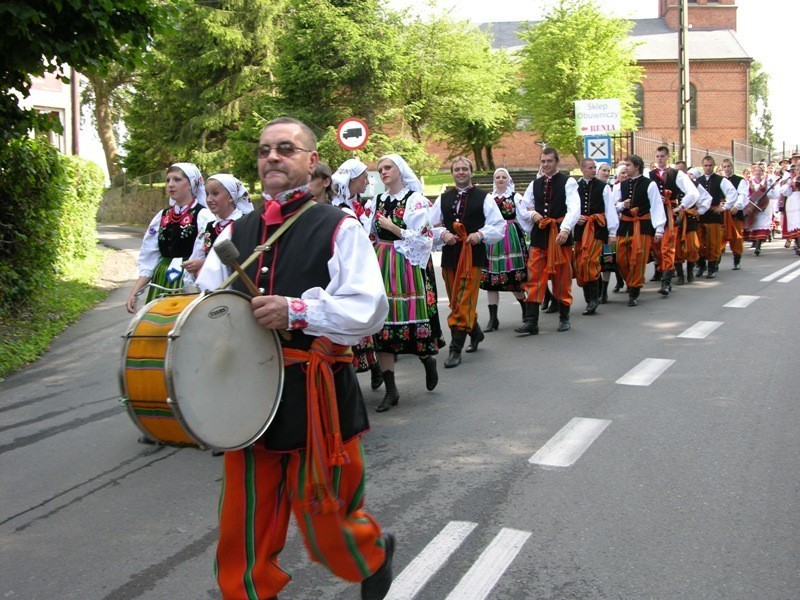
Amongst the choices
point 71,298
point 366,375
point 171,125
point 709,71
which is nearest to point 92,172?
point 71,298

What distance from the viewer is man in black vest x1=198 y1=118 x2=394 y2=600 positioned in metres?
3.17

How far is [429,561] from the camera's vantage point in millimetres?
4125

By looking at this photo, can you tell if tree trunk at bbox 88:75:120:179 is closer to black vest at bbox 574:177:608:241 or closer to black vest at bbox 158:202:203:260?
black vest at bbox 574:177:608:241

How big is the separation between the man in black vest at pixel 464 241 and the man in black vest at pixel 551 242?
1.61 meters

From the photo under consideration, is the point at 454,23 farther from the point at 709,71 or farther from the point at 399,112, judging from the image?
the point at 709,71

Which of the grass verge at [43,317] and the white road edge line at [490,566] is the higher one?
the grass verge at [43,317]

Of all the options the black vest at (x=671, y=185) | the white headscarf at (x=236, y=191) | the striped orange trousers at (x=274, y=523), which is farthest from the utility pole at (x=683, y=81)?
the striped orange trousers at (x=274, y=523)

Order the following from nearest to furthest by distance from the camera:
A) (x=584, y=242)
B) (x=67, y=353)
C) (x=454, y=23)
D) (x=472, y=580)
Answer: (x=472, y=580)
(x=67, y=353)
(x=584, y=242)
(x=454, y=23)

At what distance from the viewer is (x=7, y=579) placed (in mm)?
4109

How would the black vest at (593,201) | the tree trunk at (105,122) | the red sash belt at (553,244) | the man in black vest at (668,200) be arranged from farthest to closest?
the tree trunk at (105,122) → the man in black vest at (668,200) → the black vest at (593,201) → the red sash belt at (553,244)

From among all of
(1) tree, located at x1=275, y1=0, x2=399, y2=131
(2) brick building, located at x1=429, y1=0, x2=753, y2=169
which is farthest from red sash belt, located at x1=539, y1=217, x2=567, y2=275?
(2) brick building, located at x1=429, y1=0, x2=753, y2=169

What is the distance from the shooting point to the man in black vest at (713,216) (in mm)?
16031

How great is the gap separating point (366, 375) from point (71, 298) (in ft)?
21.5

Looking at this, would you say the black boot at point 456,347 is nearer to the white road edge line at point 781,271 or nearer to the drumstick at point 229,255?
the drumstick at point 229,255
